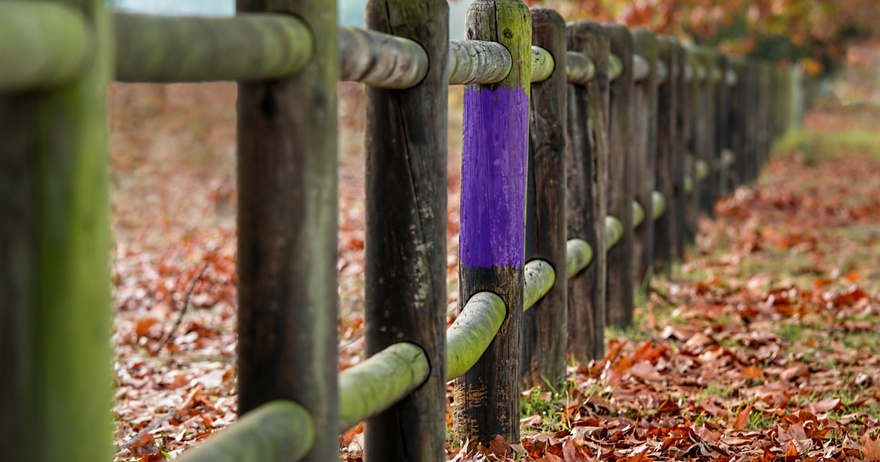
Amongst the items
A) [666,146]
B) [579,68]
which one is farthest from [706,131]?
[579,68]

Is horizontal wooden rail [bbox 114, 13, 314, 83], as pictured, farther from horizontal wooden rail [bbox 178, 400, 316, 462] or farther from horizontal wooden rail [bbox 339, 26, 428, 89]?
horizontal wooden rail [bbox 178, 400, 316, 462]

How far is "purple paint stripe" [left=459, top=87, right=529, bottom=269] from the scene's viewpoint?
2.58m

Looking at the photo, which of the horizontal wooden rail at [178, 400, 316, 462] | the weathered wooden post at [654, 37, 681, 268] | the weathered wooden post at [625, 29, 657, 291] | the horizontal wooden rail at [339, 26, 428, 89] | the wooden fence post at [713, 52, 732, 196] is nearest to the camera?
the horizontal wooden rail at [178, 400, 316, 462]

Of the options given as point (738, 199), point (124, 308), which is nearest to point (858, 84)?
point (738, 199)

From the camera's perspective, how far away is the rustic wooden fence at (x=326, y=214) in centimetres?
99

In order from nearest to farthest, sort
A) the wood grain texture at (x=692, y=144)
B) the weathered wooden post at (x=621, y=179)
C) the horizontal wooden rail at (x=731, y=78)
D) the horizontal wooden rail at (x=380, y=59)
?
the horizontal wooden rail at (x=380, y=59) < the weathered wooden post at (x=621, y=179) < the wood grain texture at (x=692, y=144) < the horizontal wooden rail at (x=731, y=78)

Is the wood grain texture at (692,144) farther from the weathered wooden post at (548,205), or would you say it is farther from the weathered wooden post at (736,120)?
the weathered wooden post at (548,205)

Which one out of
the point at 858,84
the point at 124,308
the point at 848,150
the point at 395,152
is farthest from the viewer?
the point at 858,84

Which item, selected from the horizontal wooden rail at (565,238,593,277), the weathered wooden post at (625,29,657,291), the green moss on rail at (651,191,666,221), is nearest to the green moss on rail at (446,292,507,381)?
the horizontal wooden rail at (565,238,593,277)

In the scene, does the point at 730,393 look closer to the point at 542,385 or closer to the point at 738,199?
Result: the point at 542,385

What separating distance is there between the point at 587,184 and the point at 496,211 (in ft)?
4.37

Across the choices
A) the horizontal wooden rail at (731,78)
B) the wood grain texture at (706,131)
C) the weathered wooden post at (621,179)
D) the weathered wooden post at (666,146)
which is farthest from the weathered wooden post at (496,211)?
the horizontal wooden rail at (731,78)

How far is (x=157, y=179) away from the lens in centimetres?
1146

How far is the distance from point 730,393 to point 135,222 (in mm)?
6879
